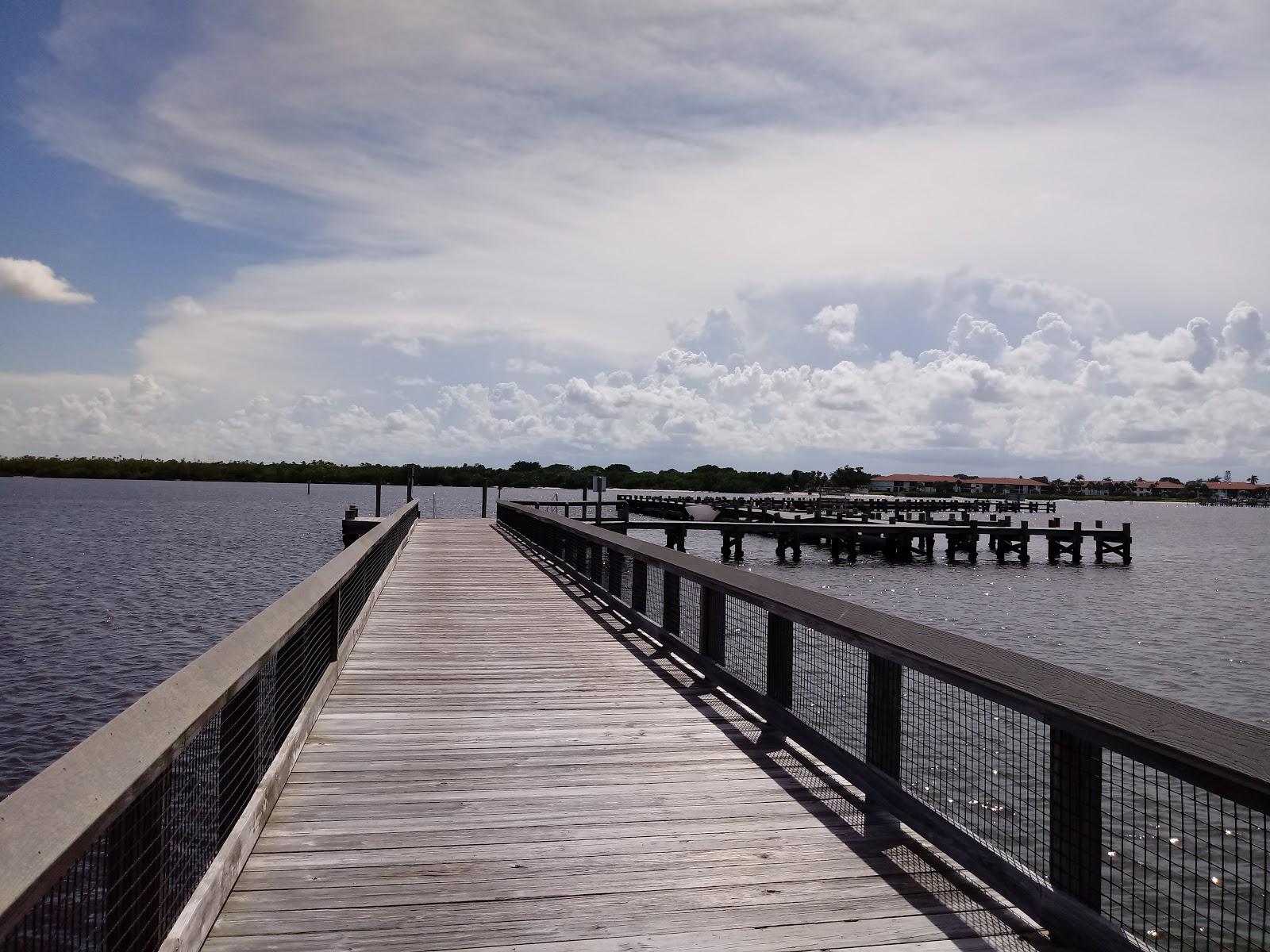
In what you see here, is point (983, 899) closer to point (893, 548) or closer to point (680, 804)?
point (680, 804)

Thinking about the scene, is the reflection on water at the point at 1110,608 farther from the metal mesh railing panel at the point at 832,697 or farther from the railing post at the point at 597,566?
the railing post at the point at 597,566

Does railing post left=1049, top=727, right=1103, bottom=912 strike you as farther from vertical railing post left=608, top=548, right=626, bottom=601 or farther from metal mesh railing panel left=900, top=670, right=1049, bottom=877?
vertical railing post left=608, top=548, right=626, bottom=601

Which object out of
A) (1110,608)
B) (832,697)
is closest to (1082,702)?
(832,697)

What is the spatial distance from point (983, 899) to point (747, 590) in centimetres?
265

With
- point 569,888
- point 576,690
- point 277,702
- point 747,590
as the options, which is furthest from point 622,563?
point 569,888

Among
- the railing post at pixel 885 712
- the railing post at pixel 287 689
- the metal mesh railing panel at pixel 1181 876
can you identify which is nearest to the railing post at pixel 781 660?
the railing post at pixel 885 712

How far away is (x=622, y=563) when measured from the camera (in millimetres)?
12047

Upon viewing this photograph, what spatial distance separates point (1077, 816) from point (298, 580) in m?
29.9

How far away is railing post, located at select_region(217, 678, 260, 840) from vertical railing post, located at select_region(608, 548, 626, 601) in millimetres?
7247

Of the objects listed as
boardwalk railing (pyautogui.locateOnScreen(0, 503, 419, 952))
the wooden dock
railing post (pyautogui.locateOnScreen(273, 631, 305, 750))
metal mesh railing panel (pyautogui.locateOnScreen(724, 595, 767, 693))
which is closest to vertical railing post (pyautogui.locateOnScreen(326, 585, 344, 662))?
the wooden dock

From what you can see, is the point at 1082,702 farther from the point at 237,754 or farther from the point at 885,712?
the point at 237,754

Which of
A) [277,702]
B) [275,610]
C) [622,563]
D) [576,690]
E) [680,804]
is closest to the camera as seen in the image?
[680,804]

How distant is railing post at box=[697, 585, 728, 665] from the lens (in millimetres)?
7457

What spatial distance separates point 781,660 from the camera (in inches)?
236
